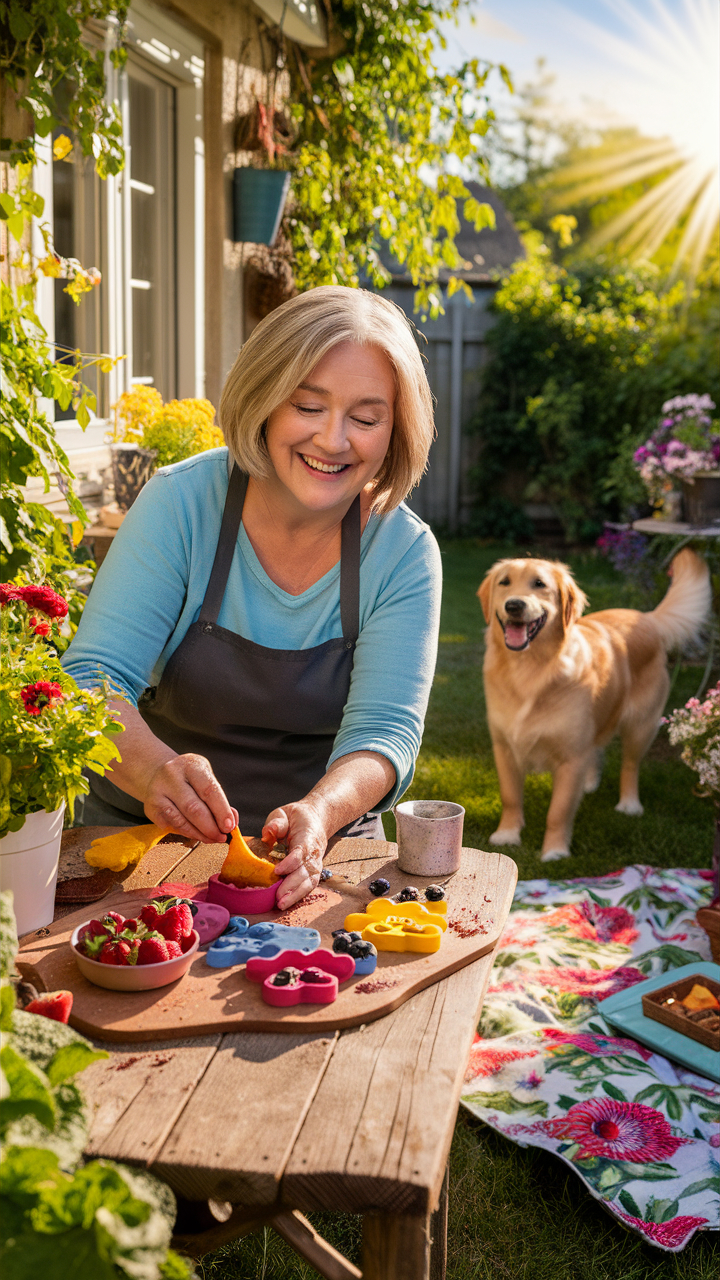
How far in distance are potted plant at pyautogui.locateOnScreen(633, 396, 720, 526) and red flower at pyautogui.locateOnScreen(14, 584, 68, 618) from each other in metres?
4.76

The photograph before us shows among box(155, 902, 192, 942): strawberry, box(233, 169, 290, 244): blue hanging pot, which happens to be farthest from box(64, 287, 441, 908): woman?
box(233, 169, 290, 244): blue hanging pot

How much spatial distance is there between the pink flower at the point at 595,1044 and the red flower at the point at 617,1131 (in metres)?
0.22

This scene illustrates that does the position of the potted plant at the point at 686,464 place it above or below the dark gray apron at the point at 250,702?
above

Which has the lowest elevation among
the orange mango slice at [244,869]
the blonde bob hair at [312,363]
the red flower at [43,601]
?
the orange mango slice at [244,869]

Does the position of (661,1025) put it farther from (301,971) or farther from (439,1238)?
(301,971)

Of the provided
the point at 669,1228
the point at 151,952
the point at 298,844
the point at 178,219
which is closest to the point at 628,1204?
the point at 669,1228

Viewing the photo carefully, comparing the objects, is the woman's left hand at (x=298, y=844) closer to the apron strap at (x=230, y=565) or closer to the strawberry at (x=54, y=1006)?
the strawberry at (x=54, y=1006)

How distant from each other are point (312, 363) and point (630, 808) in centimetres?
332

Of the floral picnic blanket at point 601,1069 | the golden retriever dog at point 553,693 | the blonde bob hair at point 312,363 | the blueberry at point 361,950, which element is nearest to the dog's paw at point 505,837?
the golden retriever dog at point 553,693

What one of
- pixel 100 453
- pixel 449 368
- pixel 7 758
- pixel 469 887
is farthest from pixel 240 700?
pixel 449 368

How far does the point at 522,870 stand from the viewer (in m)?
3.99

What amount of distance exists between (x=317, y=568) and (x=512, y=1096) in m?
1.41

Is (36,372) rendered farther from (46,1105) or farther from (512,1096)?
(512,1096)

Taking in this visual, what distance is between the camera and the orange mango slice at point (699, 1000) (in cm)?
277
